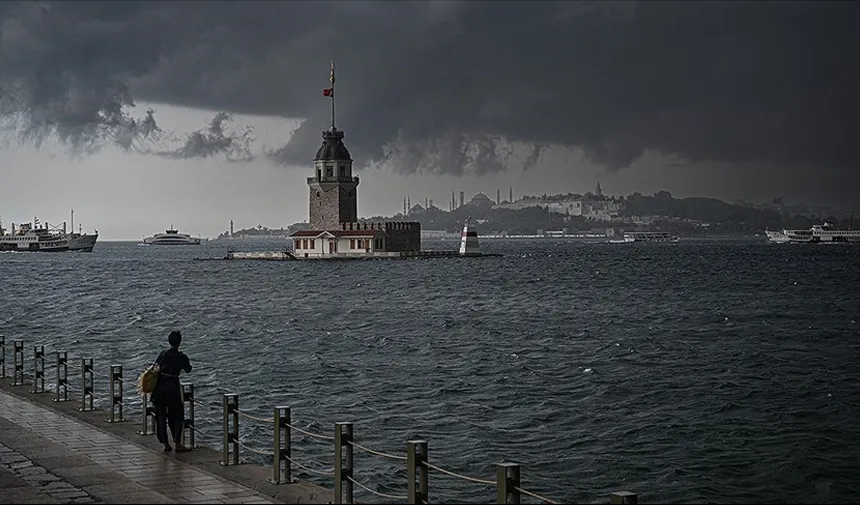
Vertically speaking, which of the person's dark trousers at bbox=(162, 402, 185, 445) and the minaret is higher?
the minaret

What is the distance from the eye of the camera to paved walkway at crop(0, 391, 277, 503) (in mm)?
11883

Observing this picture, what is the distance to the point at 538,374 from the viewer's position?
33.6 meters

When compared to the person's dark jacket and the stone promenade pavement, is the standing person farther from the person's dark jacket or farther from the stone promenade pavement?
the stone promenade pavement

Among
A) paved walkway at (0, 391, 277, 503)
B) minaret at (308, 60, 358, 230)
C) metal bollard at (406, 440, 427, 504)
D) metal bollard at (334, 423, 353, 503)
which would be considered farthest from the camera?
minaret at (308, 60, 358, 230)

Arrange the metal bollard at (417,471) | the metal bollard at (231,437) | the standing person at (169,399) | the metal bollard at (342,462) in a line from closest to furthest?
the metal bollard at (417,471) < the metal bollard at (342,462) < the metal bollard at (231,437) < the standing person at (169,399)

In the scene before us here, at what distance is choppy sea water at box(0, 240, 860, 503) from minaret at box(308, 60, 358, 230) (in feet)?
180

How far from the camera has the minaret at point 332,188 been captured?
137 meters

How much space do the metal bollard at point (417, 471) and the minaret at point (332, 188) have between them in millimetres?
125324

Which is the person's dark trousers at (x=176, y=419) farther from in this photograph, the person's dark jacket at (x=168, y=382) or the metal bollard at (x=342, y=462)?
the metal bollard at (x=342, y=462)

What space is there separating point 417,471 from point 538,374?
22621 millimetres

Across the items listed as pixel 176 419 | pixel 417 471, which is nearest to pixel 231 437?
pixel 176 419

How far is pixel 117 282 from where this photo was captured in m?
102

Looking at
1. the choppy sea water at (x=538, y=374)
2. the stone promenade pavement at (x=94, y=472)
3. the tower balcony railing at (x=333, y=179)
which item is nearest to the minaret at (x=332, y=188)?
the tower balcony railing at (x=333, y=179)

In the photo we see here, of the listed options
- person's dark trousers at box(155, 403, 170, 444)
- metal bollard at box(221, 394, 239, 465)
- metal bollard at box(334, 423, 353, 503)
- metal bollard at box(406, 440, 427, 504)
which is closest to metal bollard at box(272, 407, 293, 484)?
metal bollard at box(221, 394, 239, 465)
